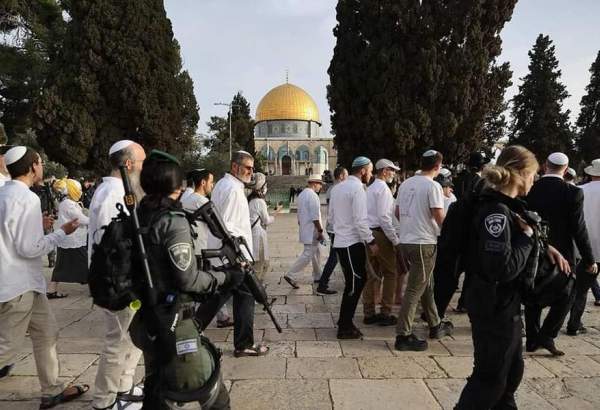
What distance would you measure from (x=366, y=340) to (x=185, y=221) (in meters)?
3.25

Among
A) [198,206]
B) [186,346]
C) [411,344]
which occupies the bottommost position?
[411,344]

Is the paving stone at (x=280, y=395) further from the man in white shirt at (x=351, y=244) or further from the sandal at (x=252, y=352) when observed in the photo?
the man in white shirt at (x=351, y=244)

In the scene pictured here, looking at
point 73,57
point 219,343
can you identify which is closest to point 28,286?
point 219,343

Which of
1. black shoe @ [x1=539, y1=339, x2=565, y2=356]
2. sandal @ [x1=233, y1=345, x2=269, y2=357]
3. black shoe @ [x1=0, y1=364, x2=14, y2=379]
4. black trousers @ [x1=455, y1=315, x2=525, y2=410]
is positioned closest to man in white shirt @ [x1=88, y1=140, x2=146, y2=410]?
sandal @ [x1=233, y1=345, x2=269, y2=357]

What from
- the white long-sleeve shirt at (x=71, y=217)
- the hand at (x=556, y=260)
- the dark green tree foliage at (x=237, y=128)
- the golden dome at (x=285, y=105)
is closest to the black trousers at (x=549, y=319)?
the hand at (x=556, y=260)

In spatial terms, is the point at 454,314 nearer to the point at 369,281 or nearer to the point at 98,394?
the point at 369,281

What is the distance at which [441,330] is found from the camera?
498 cm

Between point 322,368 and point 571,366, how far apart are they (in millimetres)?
2275

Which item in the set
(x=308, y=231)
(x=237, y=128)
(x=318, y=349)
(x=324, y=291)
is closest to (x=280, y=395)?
(x=318, y=349)

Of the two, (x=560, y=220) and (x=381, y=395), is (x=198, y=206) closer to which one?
(x=381, y=395)

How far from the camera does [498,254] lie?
8.02 ft

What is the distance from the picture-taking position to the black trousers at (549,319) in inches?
123

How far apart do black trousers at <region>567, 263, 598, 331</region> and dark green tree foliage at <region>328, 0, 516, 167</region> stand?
54.8 ft

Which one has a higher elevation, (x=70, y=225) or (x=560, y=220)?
(x=70, y=225)
